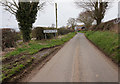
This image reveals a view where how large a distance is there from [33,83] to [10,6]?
38.8 feet

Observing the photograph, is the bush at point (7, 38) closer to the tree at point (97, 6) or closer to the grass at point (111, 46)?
the grass at point (111, 46)

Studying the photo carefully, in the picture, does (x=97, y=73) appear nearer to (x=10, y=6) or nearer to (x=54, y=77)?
(x=54, y=77)

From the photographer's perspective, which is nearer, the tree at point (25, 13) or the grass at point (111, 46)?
the grass at point (111, 46)

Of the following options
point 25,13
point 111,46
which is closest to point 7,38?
point 25,13

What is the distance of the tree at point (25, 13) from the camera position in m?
10.9

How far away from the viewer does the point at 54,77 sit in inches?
119

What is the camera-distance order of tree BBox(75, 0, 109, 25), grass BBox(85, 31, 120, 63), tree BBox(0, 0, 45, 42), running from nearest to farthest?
Answer: grass BBox(85, 31, 120, 63) → tree BBox(0, 0, 45, 42) → tree BBox(75, 0, 109, 25)

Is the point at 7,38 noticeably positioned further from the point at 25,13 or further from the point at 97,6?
the point at 97,6

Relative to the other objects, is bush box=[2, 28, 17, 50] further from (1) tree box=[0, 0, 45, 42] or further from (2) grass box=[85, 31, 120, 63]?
(2) grass box=[85, 31, 120, 63]

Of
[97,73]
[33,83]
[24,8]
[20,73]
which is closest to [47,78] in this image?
[33,83]

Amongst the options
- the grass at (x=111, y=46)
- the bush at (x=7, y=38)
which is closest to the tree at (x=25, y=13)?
the bush at (x=7, y=38)

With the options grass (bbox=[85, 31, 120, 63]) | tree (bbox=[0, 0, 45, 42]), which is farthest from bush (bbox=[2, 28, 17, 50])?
grass (bbox=[85, 31, 120, 63])

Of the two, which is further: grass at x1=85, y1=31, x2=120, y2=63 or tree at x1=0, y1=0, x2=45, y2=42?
tree at x1=0, y1=0, x2=45, y2=42

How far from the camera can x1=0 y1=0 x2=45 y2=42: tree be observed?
35.9ft
